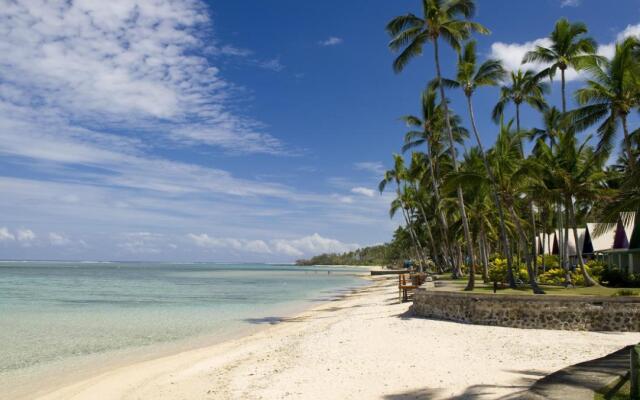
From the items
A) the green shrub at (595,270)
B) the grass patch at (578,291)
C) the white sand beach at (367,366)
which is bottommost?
the white sand beach at (367,366)

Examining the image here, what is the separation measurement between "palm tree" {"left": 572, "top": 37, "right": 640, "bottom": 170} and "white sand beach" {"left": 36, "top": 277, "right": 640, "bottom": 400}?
328 inches

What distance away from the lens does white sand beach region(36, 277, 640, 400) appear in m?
8.77

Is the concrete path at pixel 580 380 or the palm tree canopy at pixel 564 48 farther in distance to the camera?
the palm tree canopy at pixel 564 48

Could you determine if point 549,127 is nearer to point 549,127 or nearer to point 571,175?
point 549,127

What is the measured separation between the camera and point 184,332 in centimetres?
1912

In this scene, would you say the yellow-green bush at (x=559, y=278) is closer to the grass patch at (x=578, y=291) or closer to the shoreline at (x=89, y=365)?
the grass patch at (x=578, y=291)

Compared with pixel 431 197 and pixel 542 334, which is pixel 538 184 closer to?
pixel 542 334

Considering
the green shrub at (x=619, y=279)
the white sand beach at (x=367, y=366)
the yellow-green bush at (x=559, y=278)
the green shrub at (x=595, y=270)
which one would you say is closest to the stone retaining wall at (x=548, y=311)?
the white sand beach at (x=367, y=366)

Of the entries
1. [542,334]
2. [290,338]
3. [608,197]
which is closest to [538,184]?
[608,197]

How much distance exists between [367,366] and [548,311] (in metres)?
6.45

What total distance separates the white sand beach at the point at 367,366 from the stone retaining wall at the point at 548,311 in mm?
458

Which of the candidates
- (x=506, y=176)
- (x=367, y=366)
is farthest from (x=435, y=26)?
(x=367, y=366)

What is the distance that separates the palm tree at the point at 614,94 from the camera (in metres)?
17.1

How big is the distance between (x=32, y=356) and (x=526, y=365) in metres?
13.4
